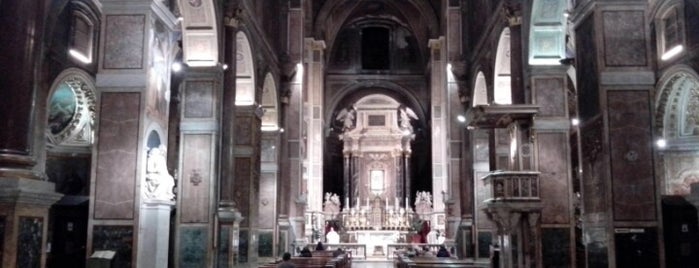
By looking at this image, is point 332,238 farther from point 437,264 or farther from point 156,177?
point 156,177

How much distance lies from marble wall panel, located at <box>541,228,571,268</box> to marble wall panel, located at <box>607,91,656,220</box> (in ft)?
13.4

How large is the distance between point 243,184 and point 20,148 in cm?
1046

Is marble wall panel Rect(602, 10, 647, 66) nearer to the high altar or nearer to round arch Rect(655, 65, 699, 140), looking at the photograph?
round arch Rect(655, 65, 699, 140)

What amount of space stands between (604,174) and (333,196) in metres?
27.1

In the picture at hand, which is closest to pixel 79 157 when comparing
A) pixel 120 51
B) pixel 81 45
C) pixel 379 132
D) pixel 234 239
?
pixel 81 45

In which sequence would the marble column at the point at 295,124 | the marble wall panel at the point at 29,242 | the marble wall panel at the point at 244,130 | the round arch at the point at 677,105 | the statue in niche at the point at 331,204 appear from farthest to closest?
the statue in niche at the point at 331,204 → the marble column at the point at 295,124 → the marble wall panel at the point at 244,130 → the round arch at the point at 677,105 → the marble wall panel at the point at 29,242

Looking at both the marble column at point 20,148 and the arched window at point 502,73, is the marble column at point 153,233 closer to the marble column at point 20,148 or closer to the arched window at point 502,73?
the marble column at point 20,148

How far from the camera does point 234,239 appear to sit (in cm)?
1530

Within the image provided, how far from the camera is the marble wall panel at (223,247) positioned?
14859 mm

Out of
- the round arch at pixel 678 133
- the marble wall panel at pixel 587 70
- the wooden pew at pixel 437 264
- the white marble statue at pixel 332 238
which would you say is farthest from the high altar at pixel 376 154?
the marble wall panel at pixel 587 70

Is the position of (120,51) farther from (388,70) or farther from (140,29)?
(388,70)

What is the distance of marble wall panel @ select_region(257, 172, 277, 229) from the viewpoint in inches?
834

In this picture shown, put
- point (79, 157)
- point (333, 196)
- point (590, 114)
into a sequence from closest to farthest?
point (590, 114) → point (79, 157) → point (333, 196)

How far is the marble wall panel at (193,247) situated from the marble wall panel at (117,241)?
3.80m
